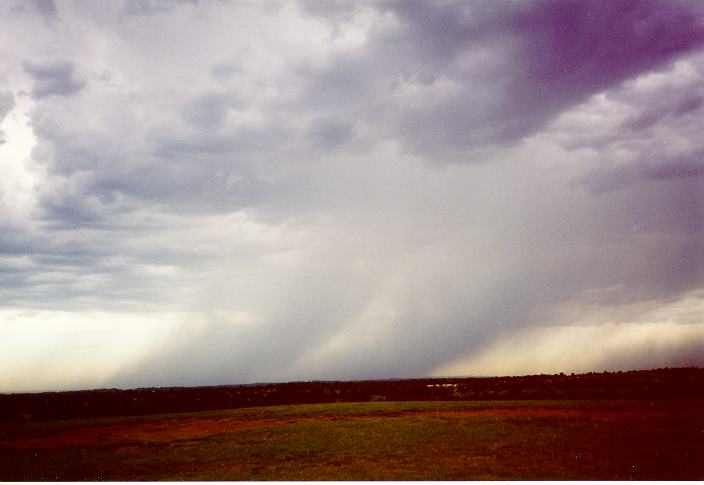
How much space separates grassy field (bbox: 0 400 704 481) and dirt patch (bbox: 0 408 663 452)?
92 millimetres

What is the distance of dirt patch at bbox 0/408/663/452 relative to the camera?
2930cm

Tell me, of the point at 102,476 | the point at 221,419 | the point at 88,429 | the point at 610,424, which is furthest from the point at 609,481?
the point at 88,429

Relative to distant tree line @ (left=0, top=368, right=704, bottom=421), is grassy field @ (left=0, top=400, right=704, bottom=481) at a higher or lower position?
higher

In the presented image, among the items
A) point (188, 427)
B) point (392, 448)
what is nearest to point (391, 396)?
point (188, 427)

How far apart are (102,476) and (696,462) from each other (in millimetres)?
20527

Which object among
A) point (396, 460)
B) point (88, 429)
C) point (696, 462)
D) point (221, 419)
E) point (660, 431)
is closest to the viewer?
point (696, 462)

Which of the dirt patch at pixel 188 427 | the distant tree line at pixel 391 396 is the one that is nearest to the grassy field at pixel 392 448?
the dirt patch at pixel 188 427

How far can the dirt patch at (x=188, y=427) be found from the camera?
29300mm

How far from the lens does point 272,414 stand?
4184cm

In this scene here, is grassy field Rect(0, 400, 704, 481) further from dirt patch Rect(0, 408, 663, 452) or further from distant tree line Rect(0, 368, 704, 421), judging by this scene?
distant tree line Rect(0, 368, 704, 421)

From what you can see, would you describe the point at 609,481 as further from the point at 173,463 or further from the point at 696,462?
the point at 173,463

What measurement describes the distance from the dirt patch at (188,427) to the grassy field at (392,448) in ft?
0.30

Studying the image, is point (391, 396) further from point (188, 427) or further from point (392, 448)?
point (392, 448)

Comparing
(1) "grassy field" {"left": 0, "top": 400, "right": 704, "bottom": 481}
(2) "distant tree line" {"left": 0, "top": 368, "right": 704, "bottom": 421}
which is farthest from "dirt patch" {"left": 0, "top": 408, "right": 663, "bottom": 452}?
(2) "distant tree line" {"left": 0, "top": 368, "right": 704, "bottom": 421}
